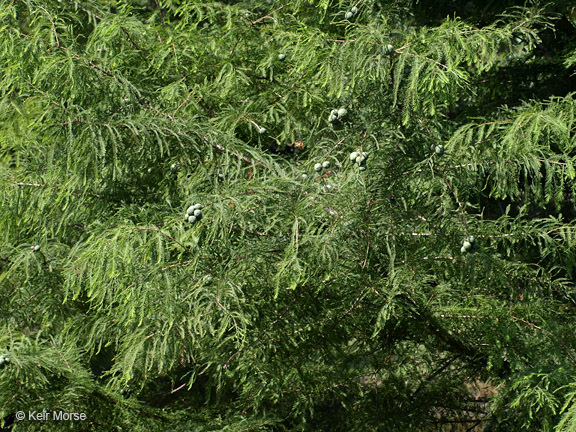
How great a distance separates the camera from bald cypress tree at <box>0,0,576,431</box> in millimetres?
1852

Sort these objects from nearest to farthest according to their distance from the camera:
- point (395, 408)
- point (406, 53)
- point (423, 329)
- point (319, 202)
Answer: point (406, 53), point (319, 202), point (423, 329), point (395, 408)

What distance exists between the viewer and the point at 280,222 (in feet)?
6.35

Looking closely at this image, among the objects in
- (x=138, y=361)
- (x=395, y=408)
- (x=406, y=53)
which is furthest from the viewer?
(x=395, y=408)

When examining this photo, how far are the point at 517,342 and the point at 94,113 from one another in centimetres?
165

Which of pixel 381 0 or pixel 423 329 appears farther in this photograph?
pixel 381 0

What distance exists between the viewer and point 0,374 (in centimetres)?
217

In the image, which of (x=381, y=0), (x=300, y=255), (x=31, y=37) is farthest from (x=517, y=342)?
(x=31, y=37)

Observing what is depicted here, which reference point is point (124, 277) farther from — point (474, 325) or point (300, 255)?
point (474, 325)

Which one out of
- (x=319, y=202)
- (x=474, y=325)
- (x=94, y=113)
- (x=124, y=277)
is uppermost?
(x=94, y=113)

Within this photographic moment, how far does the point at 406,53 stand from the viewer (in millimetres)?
1764

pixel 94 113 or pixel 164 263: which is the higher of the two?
pixel 94 113

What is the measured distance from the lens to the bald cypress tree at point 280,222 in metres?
1.85

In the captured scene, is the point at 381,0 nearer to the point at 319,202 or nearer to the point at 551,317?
the point at 319,202

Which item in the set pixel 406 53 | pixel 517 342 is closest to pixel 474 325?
pixel 517 342
